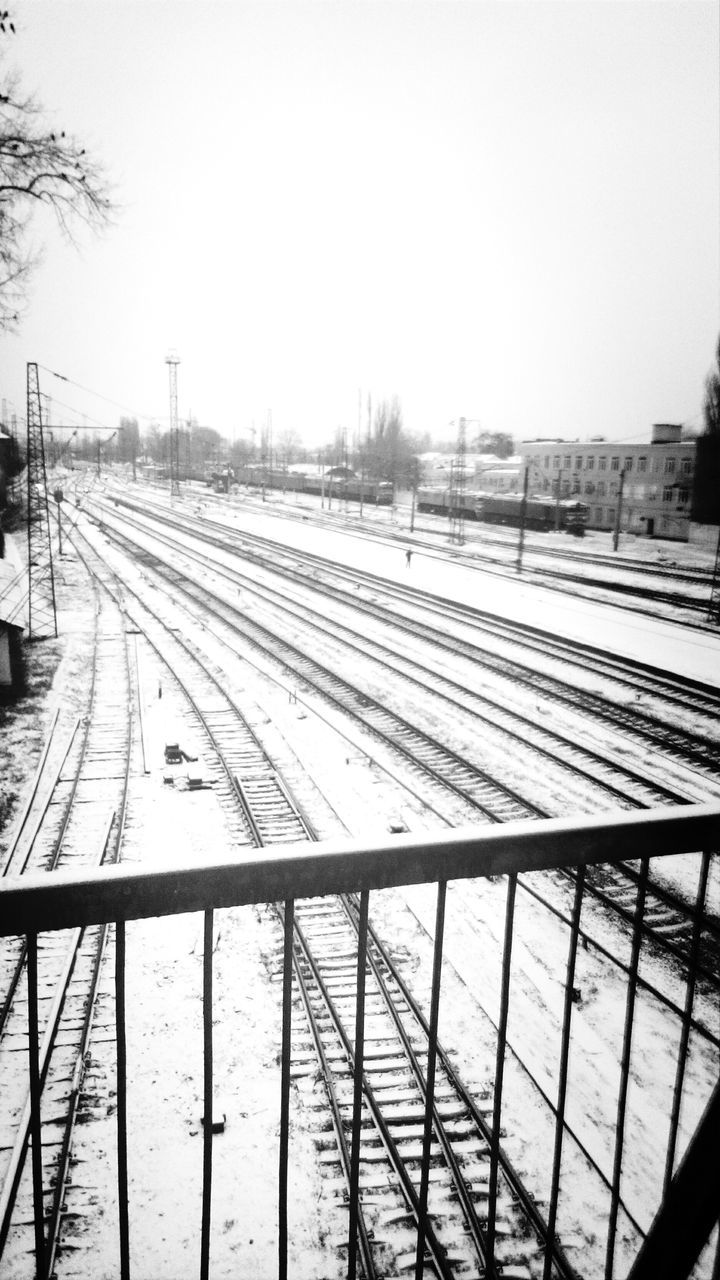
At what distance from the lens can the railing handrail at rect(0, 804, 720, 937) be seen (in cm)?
159

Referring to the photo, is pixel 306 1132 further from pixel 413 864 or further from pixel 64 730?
pixel 64 730

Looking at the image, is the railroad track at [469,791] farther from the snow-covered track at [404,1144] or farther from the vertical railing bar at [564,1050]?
the snow-covered track at [404,1144]

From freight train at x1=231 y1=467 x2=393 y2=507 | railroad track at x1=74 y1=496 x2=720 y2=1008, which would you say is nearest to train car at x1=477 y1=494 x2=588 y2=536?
freight train at x1=231 y1=467 x2=393 y2=507

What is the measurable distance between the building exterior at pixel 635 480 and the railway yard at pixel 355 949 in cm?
2982

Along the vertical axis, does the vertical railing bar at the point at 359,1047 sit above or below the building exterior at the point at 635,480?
below

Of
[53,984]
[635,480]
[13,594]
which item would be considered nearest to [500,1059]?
[53,984]

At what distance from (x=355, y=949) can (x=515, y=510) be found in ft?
139

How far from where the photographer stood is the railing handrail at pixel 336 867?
1587 millimetres

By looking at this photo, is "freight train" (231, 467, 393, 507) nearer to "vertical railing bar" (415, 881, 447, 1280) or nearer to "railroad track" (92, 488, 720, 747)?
"railroad track" (92, 488, 720, 747)

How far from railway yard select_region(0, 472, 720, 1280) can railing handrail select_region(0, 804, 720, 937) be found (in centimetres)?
7

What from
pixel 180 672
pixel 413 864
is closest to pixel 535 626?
pixel 180 672

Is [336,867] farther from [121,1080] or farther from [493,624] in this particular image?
[493,624]

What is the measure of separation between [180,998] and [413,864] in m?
5.65

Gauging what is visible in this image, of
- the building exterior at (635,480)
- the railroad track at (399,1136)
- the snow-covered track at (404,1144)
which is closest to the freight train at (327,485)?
the building exterior at (635,480)
